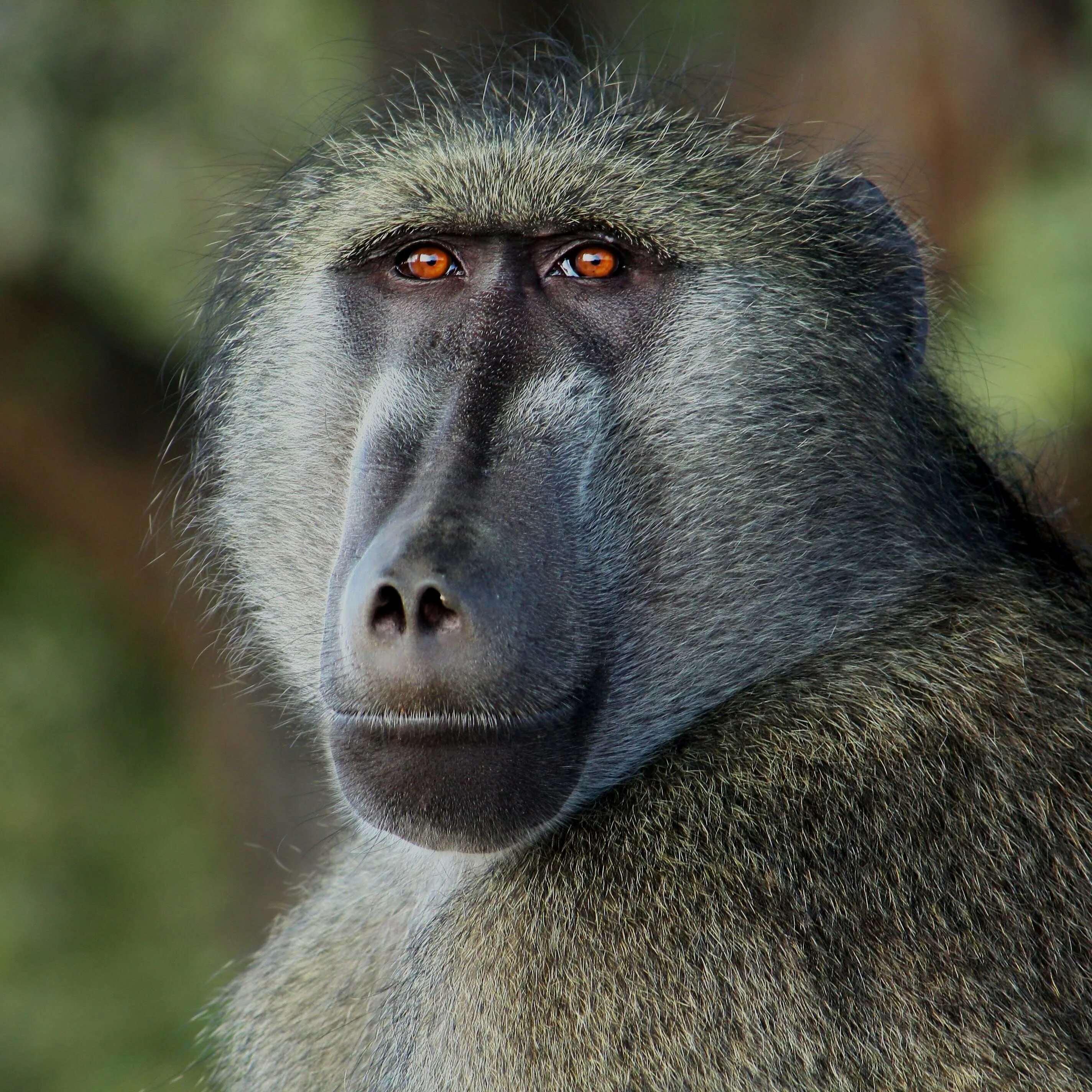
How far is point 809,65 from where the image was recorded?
283 inches

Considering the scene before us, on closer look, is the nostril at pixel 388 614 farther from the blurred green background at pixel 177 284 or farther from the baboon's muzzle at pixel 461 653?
the blurred green background at pixel 177 284

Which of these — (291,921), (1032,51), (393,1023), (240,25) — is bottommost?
(291,921)

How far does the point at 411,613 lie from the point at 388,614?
0.07 m

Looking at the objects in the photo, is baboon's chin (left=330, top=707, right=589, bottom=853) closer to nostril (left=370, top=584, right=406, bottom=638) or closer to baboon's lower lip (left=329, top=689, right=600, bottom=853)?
baboon's lower lip (left=329, top=689, right=600, bottom=853)

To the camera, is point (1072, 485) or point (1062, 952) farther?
point (1072, 485)

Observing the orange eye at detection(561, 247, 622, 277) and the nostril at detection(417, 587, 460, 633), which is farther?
the orange eye at detection(561, 247, 622, 277)

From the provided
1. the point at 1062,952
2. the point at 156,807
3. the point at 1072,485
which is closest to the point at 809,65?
the point at 1072,485

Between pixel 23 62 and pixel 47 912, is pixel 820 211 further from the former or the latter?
pixel 47 912

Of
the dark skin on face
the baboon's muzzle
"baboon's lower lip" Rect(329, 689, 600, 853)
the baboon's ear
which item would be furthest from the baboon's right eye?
"baboon's lower lip" Rect(329, 689, 600, 853)

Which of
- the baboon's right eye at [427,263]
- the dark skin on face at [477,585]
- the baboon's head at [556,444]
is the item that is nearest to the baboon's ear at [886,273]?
the baboon's head at [556,444]

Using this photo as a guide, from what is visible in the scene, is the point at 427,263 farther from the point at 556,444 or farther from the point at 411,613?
the point at 411,613

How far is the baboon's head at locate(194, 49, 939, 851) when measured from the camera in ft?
8.71

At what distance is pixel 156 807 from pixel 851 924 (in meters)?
8.23

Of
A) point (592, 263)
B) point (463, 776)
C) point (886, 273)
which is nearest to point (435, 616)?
point (463, 776)
